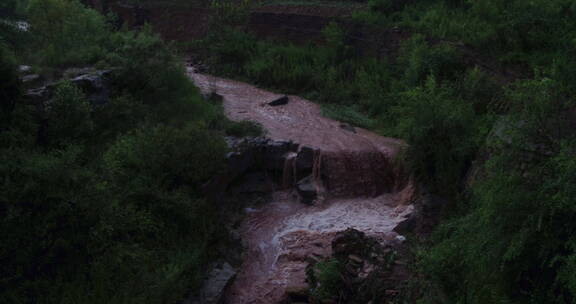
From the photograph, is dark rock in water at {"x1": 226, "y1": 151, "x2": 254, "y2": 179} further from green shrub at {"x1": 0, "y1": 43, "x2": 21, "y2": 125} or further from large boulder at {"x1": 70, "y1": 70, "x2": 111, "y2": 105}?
green shrub at {"x1": 0, "y1": 43, "x2": 21, "y2": 125}

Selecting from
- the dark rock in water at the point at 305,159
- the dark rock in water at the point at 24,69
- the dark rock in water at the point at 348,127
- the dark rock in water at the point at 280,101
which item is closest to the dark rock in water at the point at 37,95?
the dark rock in water at the point at 24,69

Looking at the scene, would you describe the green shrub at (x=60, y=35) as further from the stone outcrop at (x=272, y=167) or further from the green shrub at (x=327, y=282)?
the green shrub at (x=327, y=282)

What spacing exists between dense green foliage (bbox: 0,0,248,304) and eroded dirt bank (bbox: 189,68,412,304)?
102 cm

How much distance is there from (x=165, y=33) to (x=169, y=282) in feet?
62.9

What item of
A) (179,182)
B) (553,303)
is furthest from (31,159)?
(553,303)

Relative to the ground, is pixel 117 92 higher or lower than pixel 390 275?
higher

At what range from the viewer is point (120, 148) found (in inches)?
377

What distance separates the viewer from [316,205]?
11547mm

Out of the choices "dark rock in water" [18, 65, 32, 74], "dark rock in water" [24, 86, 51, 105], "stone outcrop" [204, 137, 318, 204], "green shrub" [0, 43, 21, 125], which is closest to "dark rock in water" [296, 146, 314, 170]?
"stone outcrop" [204, 137, 318, 204]

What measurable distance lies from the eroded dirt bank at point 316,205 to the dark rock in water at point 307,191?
121 mm

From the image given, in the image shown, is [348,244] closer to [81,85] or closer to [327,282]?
[327,282]

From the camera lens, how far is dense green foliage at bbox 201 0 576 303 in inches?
219

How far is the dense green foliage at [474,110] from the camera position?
5574 millimetres

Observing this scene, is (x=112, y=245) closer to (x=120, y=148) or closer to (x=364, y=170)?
(x=120, y=148)
